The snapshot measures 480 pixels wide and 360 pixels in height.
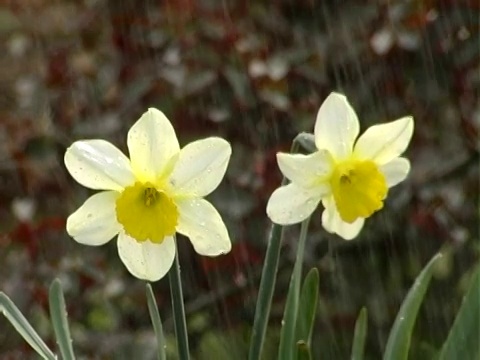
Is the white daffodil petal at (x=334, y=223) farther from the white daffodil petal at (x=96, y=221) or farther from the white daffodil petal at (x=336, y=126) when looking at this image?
the white daffodil petal at (x=96, y=221)

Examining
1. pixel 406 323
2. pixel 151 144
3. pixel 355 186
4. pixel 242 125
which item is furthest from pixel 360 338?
pixel 242 125

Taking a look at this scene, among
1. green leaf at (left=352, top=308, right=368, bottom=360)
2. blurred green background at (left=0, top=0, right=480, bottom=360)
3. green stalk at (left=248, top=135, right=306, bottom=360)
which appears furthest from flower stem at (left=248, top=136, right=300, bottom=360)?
blurred green background at (left=0, top=0, right=480, bottom=360)

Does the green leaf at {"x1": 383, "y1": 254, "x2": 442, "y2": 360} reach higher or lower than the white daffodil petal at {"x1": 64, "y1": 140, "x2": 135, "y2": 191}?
lower

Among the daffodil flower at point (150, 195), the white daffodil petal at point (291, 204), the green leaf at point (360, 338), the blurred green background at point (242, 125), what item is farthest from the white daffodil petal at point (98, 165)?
the blurred green background at point (242, 125)

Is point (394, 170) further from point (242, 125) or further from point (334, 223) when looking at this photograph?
point (242, 125)

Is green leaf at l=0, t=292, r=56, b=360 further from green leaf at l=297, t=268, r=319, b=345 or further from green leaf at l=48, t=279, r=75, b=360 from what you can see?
green leaf at l=297, t=268, r=319, b=345

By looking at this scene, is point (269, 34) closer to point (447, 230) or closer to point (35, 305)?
point (447, 230)
